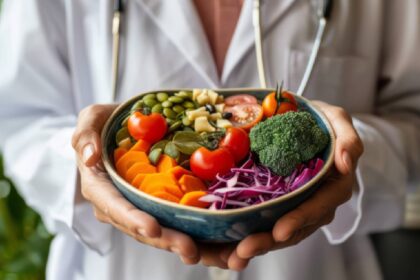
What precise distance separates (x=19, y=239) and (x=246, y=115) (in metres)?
0.78

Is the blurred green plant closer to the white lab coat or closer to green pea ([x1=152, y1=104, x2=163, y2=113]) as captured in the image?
the white lab coat

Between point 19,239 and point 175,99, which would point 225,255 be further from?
point 19,239

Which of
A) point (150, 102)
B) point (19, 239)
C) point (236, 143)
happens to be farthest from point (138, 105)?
point (19, 239)

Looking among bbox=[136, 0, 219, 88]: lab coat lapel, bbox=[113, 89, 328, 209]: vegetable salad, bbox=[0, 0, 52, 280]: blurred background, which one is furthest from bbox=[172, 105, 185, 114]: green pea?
bbox=[0, 0, 52, 280]: blurred background

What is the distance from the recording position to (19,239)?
1.19 metres

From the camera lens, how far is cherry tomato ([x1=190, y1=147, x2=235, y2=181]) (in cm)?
51

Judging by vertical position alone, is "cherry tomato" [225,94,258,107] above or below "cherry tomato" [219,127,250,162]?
above

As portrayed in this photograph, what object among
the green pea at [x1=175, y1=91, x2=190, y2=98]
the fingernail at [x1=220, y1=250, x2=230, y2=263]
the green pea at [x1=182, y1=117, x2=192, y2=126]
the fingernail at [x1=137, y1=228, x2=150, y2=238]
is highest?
the green pea at [x1=175, y1=91, x2=190, y2=98]

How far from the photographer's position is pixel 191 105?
59cm

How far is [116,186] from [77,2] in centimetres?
31

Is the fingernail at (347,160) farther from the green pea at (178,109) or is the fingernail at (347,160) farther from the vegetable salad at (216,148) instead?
the green pea at (178,109)

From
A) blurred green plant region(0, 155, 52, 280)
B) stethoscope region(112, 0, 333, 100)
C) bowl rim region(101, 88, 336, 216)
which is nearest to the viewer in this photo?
bowl rim region(101, 88, 336, 216)

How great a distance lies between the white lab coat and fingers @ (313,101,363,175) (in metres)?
0.14

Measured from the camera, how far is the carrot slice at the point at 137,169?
51 cm
